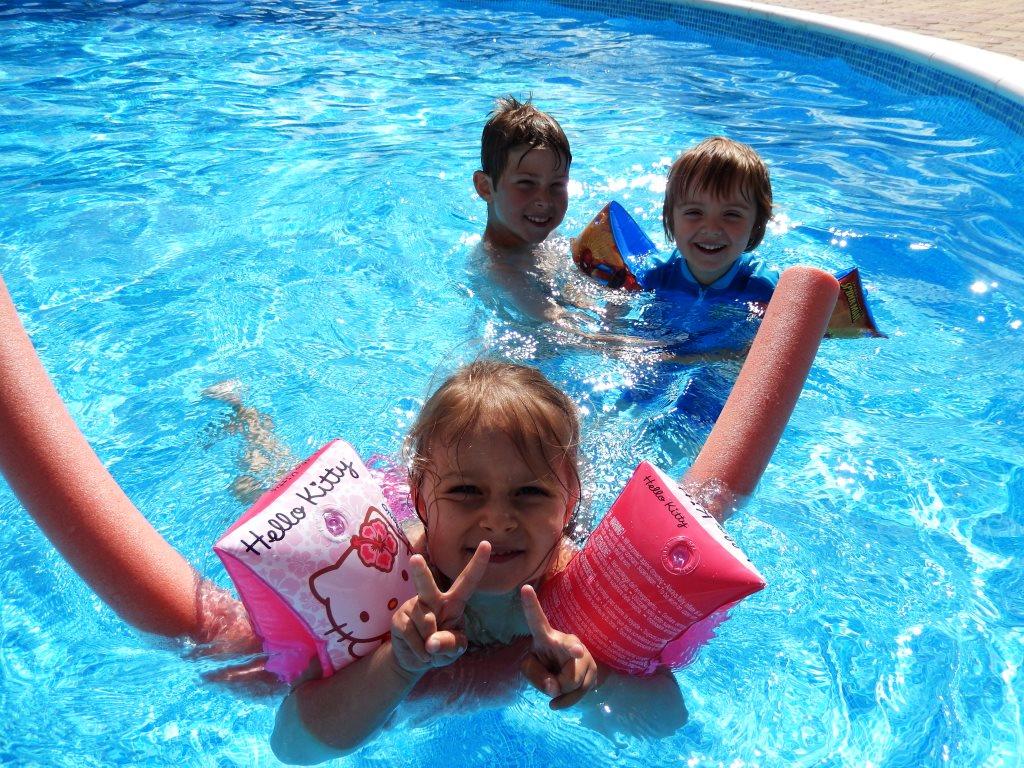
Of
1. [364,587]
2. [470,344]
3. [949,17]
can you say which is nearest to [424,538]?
[364,587]

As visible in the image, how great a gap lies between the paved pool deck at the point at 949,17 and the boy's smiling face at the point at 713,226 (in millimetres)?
5770

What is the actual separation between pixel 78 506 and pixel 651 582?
1.56 meters

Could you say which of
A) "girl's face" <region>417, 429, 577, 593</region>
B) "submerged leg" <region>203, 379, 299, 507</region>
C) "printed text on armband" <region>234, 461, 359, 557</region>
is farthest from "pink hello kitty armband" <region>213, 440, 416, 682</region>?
"submerged leg" <region>203, 379, 299, 507</region>

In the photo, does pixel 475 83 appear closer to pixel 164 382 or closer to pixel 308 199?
pixel 308 199

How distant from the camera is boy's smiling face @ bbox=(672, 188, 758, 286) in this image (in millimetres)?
4574

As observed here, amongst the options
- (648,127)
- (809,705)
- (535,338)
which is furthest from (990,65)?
(809,705)

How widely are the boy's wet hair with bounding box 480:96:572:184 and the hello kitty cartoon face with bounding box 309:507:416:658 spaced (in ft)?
10.1

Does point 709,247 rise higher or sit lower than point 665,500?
lower

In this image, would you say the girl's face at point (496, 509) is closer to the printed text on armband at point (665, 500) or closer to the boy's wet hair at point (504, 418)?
the boy's wet hair at point (504, 418)

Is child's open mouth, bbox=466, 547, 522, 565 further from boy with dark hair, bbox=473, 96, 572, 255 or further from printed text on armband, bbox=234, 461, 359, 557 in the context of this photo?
boy with dark hair, bbox=473, 96, 572, 255

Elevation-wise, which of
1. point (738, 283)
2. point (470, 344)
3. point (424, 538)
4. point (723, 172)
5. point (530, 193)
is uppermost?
point (723, 172)

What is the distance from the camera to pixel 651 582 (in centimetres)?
234

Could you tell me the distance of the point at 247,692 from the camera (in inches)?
107

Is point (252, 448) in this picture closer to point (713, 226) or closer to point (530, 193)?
point (530, 193)
